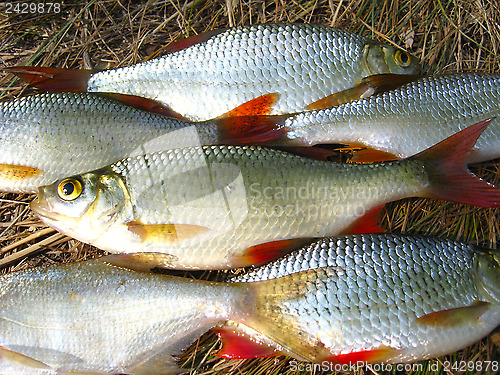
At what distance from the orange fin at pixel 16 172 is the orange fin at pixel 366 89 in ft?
5.62

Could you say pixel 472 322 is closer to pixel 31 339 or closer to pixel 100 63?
pixel 31 339

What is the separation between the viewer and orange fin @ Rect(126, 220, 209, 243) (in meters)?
2.00

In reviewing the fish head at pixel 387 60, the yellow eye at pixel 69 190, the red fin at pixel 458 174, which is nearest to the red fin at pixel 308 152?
the red fin at pixel 458 174

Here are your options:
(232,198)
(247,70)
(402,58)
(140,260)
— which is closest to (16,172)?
(140,260)

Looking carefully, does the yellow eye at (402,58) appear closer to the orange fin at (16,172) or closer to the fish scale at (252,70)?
the fish scale at (252,70)

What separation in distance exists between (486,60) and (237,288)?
2.30 meters

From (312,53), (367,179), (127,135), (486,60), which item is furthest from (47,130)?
(486,60)

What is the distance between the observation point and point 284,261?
6.72 ft

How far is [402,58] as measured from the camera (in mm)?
2547

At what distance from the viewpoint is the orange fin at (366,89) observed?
242cm

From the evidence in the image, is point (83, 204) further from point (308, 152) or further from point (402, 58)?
point (402, 58)

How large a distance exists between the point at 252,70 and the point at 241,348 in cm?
164

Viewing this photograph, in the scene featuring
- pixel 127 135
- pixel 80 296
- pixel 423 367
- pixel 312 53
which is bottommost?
pixel 423 367

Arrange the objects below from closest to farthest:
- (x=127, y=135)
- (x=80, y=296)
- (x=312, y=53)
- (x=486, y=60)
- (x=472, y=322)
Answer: (x=472, y=322), (x=80, y=296), (x=127, y=135), (x=312, y=53), (x=486, y=60)
